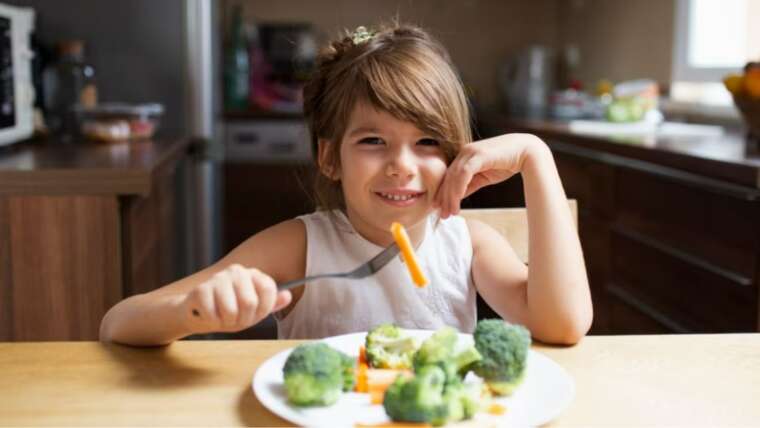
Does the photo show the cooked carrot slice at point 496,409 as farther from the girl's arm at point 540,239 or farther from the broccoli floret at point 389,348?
the girl's arm at point 540,239

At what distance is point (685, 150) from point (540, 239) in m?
1.14

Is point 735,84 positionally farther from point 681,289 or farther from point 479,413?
point 479,413

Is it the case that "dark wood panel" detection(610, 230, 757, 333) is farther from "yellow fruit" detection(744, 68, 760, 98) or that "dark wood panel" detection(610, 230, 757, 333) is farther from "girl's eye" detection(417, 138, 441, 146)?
"girl's eye" detection(417, 138, 441, 146)

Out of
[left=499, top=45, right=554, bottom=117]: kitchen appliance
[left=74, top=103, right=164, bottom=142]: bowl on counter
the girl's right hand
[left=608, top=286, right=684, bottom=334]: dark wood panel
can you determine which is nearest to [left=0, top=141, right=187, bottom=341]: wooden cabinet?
[left=74, top=103, right=164, bottom=142]: bowl on counter

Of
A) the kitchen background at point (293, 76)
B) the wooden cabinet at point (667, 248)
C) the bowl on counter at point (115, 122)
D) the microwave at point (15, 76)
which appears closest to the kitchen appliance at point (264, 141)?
the kitchen background at point (293, 76)

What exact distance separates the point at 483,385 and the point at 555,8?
382cm

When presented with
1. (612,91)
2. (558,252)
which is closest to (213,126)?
(612,91)

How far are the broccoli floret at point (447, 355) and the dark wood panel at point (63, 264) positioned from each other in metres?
1.12

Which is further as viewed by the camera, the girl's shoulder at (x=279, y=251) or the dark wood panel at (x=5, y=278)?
the dark wood panel at (x=5, y=278)

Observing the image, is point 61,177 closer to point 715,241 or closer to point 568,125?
point 715,241

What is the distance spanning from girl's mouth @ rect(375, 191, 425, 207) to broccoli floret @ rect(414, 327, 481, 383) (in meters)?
0.36

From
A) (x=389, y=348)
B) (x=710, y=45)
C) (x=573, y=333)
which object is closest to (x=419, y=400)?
(x=389, y=348)

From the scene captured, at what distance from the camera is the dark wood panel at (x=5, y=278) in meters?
1.69

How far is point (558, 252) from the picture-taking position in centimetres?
105
